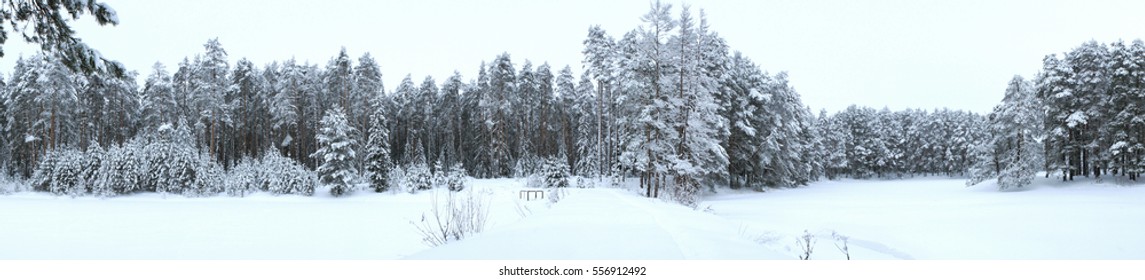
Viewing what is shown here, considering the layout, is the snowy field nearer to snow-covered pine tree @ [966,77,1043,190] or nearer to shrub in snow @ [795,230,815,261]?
shrub in snow @ [795,230,815,261]

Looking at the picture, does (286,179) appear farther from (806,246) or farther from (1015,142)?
(1015,142)

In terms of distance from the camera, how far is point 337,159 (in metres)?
29.3

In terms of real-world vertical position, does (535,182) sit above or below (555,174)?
below

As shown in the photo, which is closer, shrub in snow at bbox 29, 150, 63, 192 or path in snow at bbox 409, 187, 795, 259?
path in snow at bbox 409, 187, 795, 259

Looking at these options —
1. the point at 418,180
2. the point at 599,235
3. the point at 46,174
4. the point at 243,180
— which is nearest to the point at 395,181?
the point at 418,180

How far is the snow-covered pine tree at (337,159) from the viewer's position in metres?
29.4

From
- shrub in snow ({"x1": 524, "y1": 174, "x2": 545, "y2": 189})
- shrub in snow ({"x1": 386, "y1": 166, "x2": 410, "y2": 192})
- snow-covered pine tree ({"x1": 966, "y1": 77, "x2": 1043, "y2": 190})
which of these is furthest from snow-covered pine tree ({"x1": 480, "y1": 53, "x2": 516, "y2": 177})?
snow-covered pine tree ({"x1": 966, "y1": 77, "x2": 1043, "y2": 190})

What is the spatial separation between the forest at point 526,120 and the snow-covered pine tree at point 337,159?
0.27 feet

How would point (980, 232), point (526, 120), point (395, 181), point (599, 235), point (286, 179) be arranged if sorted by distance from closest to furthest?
point (599, 235), point (980, 232), point (286, 179), point (395, 181), point (526, 120)

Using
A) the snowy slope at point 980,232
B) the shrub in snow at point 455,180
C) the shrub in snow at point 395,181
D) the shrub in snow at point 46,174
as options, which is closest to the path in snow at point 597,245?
the snowy slope at point 980,232

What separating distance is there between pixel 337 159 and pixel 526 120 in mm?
19269

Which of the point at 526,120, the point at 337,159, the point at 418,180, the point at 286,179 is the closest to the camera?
the point at 337,159

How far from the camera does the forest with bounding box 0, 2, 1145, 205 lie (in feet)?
78.4

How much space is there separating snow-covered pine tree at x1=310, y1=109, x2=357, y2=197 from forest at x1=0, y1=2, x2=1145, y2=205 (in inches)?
3.2
